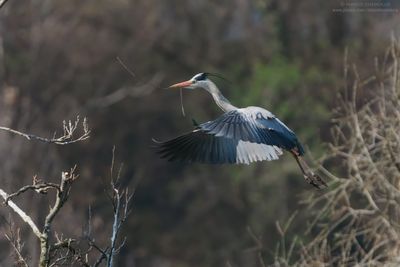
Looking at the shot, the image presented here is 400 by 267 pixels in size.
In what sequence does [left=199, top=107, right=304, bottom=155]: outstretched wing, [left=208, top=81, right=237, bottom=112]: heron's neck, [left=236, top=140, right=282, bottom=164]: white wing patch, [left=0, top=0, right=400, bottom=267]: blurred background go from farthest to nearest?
[left=0, top=0, right=400, bottom=267]: blurred background → [left=208, top=81, right=237, bottom=112]: heron's neck → [left=236, top=140, right=282, bottom=164]: white wing patch → [left=199, top=107, right=304, bottom=155]: outstretched wing

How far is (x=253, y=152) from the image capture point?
9.68 meters


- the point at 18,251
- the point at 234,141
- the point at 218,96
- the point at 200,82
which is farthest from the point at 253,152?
the point at 18,251

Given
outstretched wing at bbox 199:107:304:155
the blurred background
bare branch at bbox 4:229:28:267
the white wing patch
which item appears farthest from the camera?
the blurred background

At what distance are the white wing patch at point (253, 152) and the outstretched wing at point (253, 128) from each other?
213 mm

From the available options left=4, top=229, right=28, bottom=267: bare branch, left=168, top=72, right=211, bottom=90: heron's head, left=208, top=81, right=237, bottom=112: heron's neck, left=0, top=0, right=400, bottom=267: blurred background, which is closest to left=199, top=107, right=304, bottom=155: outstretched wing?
left=208, top=81, right=237, bottom=112: heron's neck

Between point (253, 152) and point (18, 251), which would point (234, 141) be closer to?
point (253, 152)

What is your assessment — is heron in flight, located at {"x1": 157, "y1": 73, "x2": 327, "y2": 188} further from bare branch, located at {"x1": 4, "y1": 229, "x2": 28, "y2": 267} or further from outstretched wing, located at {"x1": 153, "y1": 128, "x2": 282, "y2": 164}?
bare branch, located at {"x1": 4, "y1": 229, "x2": 28, "y2": 267}

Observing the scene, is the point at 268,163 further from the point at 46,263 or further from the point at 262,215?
the point at 46,263

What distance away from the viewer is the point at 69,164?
32406 mm

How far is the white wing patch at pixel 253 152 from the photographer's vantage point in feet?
31.3

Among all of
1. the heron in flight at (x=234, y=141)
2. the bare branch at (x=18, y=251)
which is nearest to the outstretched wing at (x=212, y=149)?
the heron in flight at (x=234, y=141)

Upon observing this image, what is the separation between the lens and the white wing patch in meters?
9.53

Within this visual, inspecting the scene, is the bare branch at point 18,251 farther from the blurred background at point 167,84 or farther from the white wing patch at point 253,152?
the blurred background at point 167,84

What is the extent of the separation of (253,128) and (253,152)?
0.46 metres
